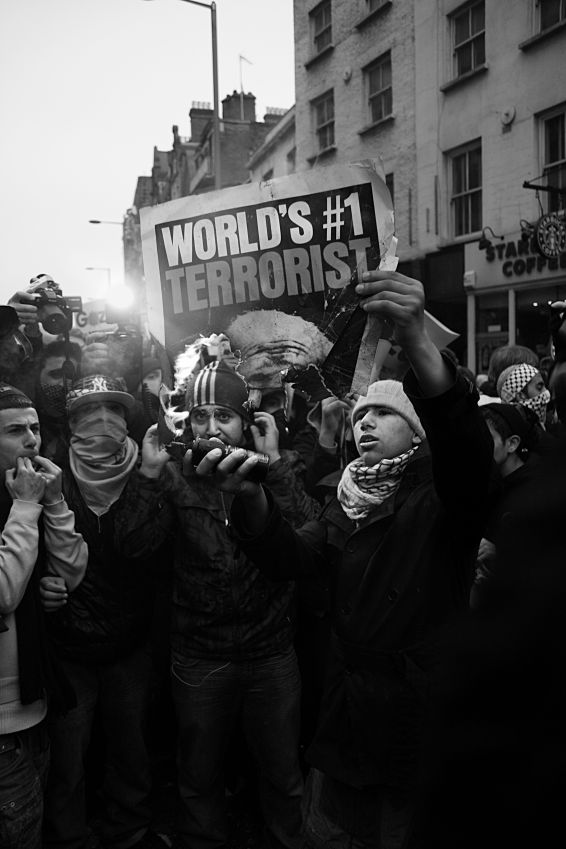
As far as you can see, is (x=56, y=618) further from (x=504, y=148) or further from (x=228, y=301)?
(x=504, y=148)

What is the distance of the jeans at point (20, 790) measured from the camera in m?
2.25

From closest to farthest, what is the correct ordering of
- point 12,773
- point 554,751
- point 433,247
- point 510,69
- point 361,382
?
point 554,751
point 361,382
point 12,773
point 510,69
point 433,247

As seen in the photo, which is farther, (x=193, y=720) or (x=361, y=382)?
(x=193, y=720)

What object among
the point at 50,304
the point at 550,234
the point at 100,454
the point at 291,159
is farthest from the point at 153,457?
the point at 291,159

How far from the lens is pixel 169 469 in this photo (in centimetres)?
306

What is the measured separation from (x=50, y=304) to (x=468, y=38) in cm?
1284

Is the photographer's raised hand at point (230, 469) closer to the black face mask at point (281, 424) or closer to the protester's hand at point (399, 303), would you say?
the protester's hand at point (399, 303)

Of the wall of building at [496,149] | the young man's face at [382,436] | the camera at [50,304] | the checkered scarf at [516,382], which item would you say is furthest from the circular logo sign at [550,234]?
the young man's face at [382,436]

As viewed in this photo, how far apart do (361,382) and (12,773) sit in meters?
1.68

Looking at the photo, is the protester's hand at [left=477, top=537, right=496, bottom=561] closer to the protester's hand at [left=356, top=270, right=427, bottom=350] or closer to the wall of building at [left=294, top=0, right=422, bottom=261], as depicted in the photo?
the protester's hand at [left=356, top=270, right=427, bottom=350]

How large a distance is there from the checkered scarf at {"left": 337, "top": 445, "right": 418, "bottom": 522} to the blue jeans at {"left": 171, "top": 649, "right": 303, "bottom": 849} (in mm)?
917

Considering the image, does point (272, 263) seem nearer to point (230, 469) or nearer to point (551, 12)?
point (230, 469)

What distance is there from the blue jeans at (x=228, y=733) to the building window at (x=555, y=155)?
11271 millimetres

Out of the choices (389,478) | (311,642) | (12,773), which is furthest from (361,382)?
(311,642)
